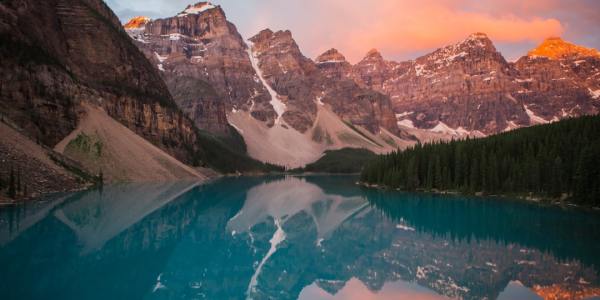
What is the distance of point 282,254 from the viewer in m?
30.7

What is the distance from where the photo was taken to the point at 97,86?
12088 cm

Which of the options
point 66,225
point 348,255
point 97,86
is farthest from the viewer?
point 97,86

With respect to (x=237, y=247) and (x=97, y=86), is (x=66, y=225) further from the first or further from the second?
(x=97, y=86)

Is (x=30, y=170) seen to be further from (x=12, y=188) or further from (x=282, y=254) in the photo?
(x=282, y=254)

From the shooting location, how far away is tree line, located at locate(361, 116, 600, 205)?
63.8 metres

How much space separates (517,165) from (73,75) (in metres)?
94.7

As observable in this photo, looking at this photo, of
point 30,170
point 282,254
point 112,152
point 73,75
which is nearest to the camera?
point 282,254

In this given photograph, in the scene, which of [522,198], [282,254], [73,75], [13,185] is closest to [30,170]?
[13,185]

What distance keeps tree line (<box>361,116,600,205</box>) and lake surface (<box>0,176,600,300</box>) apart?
46.9 ft

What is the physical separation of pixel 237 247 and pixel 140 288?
1214 centimetres

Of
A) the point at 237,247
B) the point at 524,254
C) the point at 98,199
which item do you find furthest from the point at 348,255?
the point at 98,199

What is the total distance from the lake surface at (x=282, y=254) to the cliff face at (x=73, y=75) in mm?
46208

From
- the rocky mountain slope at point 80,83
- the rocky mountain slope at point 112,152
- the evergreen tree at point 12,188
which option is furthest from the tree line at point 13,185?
the rocky mountain slope at point 112,152

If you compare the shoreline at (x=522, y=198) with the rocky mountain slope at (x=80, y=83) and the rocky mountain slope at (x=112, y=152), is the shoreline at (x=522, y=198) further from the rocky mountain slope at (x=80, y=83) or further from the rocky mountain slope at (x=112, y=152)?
the rocky mountain slope at (x=80, y=83)
